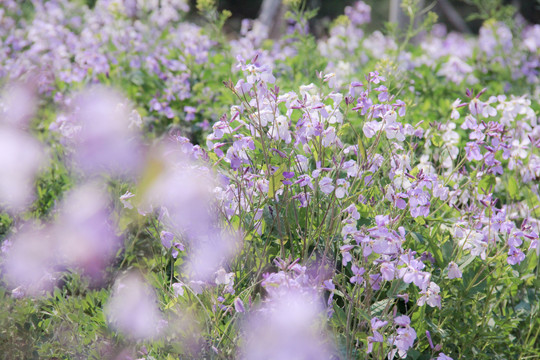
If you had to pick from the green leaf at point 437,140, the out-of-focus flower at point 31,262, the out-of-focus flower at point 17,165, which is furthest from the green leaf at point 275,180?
the out-of-focus flower at point 17,165

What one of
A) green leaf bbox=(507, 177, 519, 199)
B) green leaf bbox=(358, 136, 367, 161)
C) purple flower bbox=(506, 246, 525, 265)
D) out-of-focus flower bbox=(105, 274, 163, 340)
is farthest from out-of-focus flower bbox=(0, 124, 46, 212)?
green leaf bbox=(507, 177, 519, 199)

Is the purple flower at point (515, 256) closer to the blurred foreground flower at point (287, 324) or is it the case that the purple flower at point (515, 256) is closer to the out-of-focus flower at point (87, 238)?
the blurred foreground flower at point (287, 324)

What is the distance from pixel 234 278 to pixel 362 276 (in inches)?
17.2

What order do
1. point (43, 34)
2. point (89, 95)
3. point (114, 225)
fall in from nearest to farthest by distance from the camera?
point (114, 225), point (89, 95), point (43, 34)

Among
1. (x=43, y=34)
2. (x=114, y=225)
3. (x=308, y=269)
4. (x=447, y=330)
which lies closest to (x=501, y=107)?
(x=447, y=330)

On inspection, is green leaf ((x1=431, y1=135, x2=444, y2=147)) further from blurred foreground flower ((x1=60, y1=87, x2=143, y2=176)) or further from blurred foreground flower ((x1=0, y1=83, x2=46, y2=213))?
blurred foreground flower ((x1=0, y1=83, x2=46, y2=213))

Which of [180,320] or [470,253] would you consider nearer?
[180,320]

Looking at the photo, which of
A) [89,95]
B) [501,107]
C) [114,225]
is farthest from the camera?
[89,95]

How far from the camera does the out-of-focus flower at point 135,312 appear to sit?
1779mm

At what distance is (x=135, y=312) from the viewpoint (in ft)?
5.96

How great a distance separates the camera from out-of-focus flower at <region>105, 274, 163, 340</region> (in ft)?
5.84

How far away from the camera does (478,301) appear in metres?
2.13

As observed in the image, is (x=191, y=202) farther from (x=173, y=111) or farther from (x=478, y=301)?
(x=173, y=111)

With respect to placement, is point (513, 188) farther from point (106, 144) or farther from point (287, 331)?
point (106, 144)
